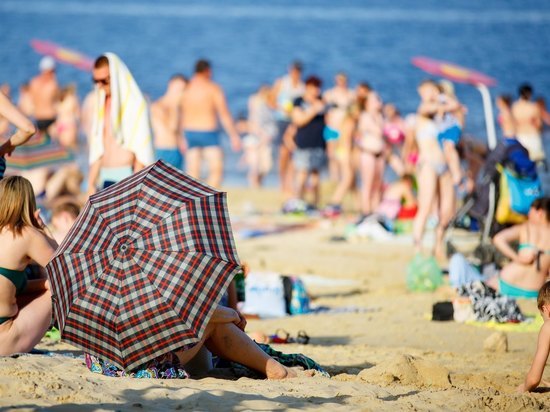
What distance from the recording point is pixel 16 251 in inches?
221

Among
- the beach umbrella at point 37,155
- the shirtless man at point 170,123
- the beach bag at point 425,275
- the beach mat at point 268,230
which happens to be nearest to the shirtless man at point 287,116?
the beach mat at point 268,230

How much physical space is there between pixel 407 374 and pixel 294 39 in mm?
45921

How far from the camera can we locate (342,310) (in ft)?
27.7

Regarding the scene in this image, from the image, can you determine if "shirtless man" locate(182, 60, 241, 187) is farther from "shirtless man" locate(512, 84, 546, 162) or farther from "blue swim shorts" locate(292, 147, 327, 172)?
"shirtless man" locate(512, 84, 546, 162)

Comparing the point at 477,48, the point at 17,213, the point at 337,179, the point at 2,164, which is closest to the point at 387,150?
the point at 337,179

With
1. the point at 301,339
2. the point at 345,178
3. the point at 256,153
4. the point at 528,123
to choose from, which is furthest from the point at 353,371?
the point at 256,153

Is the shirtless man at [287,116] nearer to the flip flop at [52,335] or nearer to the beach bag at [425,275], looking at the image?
the beach bag at [425,275]

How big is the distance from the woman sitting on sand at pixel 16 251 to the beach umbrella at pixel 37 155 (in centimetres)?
510

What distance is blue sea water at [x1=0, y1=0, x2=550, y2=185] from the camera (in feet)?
119

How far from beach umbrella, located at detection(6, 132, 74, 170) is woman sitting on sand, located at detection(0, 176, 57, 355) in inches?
201

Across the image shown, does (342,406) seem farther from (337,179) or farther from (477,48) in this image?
(477,48)

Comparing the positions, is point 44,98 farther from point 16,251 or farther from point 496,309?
point 16,251

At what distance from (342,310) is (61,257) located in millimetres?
3638

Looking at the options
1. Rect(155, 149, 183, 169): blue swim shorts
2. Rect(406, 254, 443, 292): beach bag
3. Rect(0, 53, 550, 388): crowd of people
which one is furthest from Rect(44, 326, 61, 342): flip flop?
Rect(155, 149, 183, 169): blue swim shorts
